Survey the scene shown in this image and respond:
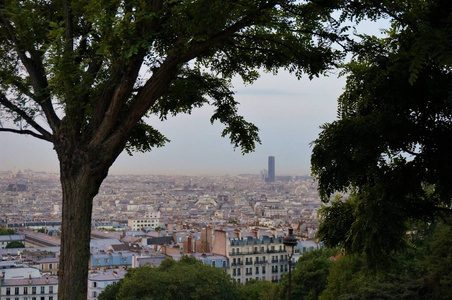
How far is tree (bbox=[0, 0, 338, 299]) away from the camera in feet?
14.7

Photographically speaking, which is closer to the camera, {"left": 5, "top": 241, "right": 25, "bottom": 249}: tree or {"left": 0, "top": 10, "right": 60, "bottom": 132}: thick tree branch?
{"left": 0, "top": 10, "right": 60, "bottom": 132}: thick tree branch

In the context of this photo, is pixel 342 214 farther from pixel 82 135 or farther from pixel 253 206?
pixel 253 206

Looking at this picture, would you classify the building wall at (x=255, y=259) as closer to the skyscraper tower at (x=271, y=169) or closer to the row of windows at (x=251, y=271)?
the row of windows at (x=251, y=271)

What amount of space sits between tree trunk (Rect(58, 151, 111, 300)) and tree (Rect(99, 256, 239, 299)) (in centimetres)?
2891

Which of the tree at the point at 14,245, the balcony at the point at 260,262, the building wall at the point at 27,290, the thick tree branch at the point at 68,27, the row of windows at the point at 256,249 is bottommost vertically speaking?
the building wall at the point at 27,290

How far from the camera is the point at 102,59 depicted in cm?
497

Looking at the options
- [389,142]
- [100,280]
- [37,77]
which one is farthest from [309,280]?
[100,280]

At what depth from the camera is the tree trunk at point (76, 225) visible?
176 inches

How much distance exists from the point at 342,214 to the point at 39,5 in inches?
155

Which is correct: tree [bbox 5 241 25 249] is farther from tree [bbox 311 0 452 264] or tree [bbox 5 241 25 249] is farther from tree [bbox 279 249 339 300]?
tree [bbox 311 0 452 264]

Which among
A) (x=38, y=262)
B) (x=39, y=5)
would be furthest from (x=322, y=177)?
(x=38, y=262)

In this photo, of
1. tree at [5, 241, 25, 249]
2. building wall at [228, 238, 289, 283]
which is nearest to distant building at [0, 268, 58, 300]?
building wall at [228, 238, 289, 283]

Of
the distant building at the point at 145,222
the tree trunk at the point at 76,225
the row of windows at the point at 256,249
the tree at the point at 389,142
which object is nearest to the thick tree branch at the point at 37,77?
the tree trunk at the point at 76,225

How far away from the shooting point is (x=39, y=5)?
18.4 ft
